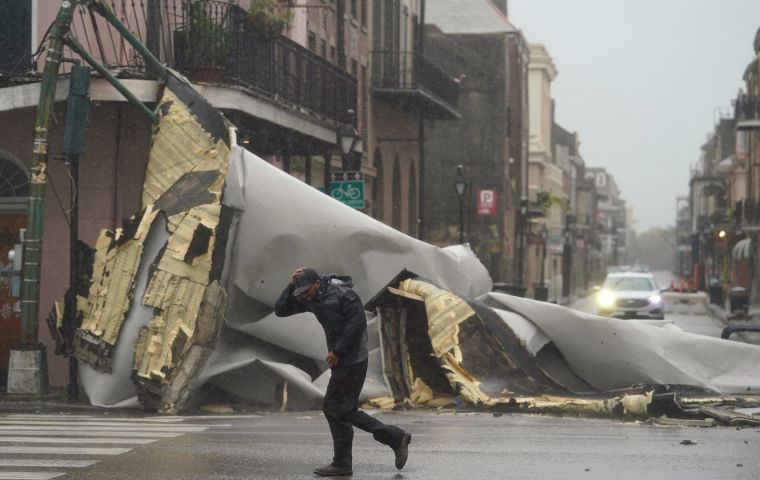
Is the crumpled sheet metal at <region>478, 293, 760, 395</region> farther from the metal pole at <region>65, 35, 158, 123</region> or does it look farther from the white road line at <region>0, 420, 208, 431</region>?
the white road line at <region>0, 420, 208, 431</region>

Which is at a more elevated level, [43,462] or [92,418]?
[43,462]

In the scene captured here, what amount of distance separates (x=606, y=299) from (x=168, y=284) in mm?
25736

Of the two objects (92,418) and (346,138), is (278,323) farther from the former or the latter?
(346,138)

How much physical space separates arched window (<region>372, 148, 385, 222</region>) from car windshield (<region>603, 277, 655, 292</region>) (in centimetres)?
698

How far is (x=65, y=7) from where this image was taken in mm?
16797

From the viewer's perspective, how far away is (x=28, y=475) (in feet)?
32.6

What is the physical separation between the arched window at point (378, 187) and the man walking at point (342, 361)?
29.8 meters

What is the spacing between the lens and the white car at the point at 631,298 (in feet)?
130

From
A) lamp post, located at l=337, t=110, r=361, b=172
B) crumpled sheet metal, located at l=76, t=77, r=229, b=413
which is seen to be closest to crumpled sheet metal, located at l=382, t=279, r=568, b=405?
crumpled sheet metal, located at l=76, t=77, r=229, b=413

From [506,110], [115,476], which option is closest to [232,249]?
[115,476]

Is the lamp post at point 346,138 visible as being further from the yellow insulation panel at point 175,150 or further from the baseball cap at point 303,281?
the baseball cap at point 303,281

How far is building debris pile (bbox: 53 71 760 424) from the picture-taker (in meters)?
15.8

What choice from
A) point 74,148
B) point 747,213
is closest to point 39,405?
point 74,148

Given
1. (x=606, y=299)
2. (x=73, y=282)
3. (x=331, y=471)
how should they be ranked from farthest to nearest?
(x=606, y=299), (x=73, y=282), (x=331, y=471)
